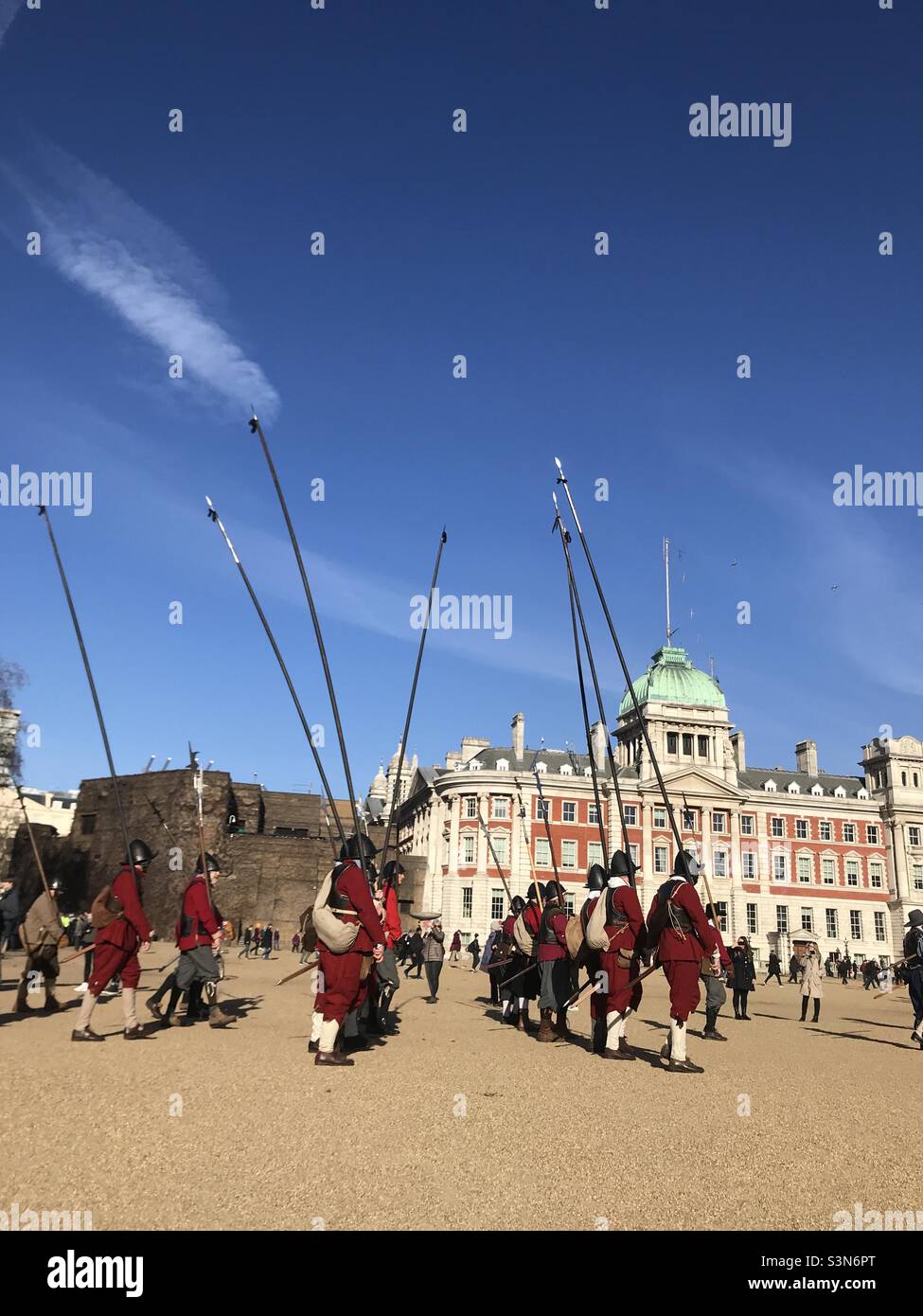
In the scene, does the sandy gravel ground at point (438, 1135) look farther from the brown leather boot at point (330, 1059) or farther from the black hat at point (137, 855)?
the black hat at point (137, 855)

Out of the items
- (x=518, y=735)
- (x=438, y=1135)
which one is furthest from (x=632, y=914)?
(x=518, y=735)

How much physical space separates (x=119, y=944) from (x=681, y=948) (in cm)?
706

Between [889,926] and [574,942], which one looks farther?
[889,926]

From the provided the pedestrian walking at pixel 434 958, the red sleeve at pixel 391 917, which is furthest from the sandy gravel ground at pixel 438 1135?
the pedestrian walking at pixel 434 958

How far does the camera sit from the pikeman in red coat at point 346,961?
10.4m

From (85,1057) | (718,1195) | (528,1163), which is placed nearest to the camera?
(718,1195)

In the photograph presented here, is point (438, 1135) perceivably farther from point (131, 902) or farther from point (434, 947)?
point (434, 947)

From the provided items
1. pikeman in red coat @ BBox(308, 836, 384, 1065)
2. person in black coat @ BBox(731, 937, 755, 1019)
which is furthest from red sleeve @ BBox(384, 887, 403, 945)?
person in black coat @ BBox(731, 937, 755, 1019)

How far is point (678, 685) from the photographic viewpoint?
70.9m
